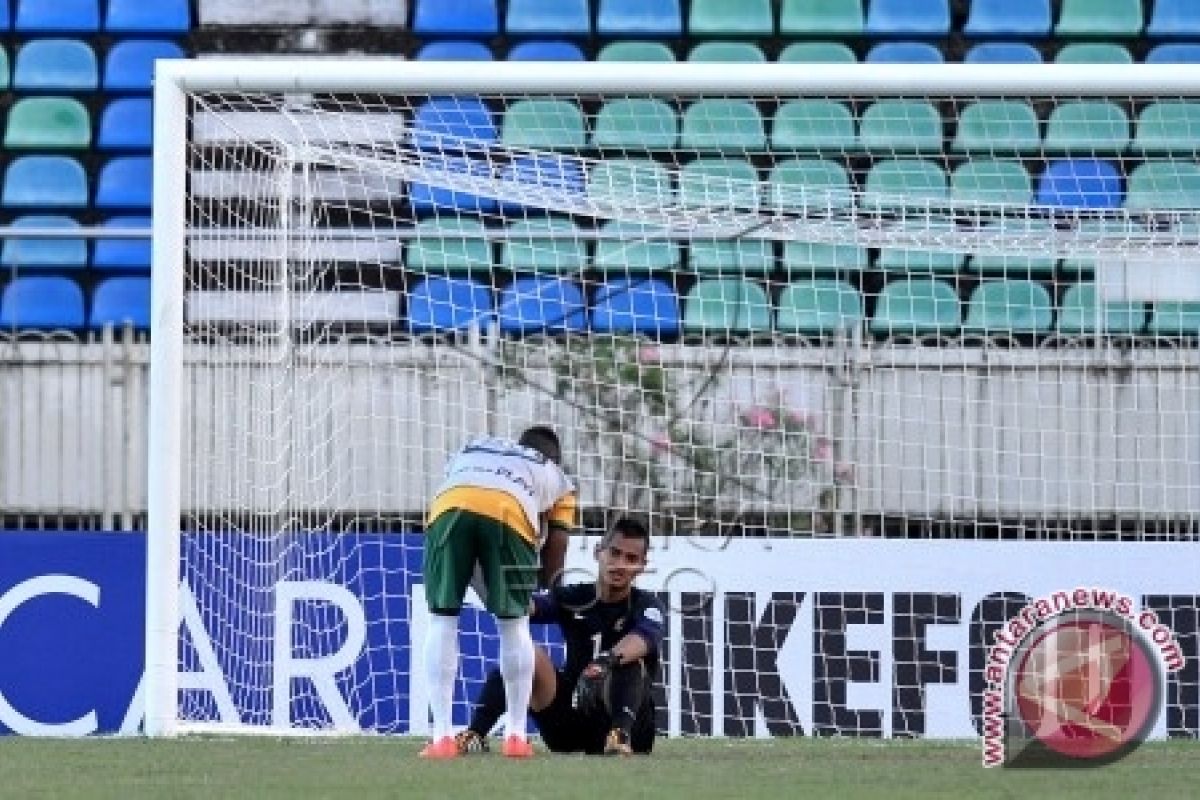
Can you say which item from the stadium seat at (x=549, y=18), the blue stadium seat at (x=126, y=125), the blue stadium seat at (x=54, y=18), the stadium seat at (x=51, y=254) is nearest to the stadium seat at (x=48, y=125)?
the blue stadium seat at (x=126, y=125)

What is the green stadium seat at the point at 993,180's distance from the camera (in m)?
16.6

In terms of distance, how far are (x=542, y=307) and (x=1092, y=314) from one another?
2.88m

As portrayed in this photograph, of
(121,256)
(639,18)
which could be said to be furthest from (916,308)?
(121,256)

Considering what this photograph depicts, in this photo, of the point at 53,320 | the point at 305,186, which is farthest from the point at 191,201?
the point at 53,320

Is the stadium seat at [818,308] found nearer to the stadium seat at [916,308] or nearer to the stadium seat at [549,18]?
the stadium seat at [916,308]

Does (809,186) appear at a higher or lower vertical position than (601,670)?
higher

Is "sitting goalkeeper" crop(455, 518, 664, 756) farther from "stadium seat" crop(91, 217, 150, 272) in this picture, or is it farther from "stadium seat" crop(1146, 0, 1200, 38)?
"stadium seat" crop(1146, 0, 1200, 38)

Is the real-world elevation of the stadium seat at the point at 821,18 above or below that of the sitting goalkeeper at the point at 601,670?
above

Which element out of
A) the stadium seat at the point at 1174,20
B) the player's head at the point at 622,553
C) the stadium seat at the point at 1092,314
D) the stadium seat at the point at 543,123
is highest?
the stadium seat at the point at 1174,20

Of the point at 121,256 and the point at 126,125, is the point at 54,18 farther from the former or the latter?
the point at 121,256

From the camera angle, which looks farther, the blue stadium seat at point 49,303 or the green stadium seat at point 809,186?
the blue stadium seat at point 49,303

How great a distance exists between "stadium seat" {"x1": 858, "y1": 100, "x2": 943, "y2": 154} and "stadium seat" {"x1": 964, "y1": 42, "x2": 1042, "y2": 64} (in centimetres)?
190

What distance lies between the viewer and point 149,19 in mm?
19672

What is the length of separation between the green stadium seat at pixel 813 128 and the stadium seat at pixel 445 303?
1.97 meters
